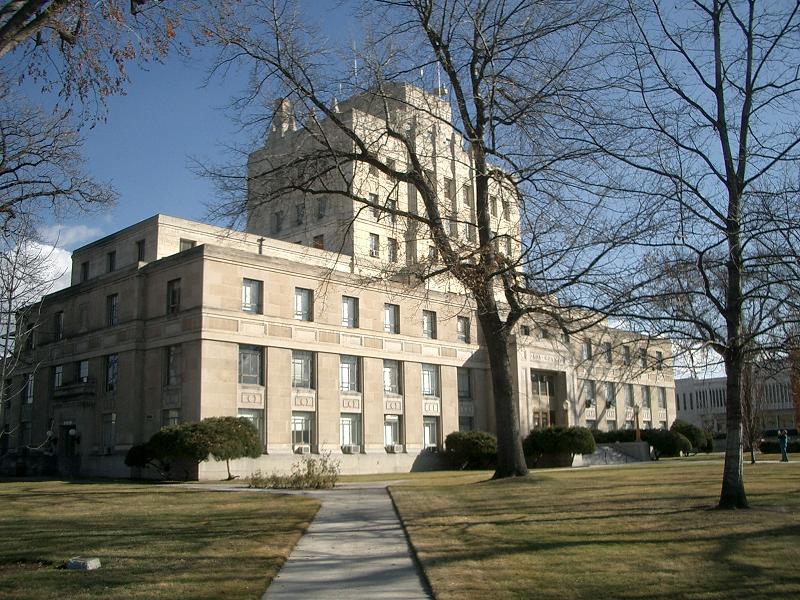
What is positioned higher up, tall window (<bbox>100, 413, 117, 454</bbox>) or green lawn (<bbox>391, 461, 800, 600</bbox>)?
tall window (<bbox>100, 413, 117, 454</bbox>)

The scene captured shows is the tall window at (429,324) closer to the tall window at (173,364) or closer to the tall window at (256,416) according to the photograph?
the tall window at (256,416)

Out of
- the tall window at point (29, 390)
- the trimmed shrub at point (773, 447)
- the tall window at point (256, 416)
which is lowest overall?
the trimmed shrub at point (773, 447)

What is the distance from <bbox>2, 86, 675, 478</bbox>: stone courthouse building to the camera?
125 ft

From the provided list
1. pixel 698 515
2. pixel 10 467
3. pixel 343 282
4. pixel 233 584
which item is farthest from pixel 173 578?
pixel 10 467

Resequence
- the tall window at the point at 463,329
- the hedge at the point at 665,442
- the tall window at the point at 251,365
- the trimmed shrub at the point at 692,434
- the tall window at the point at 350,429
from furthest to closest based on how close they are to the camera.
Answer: the trimmed shrub at the point at 692,434 → the hedge at the point at 665,442 → the tall window at the point at 463,329 → the tall window at the point at 350,429 → the tall window at the point at 251,365

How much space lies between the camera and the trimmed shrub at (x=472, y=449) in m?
44.6

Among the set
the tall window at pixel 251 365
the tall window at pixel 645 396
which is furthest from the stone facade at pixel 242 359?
the tall window at pixel 645 396

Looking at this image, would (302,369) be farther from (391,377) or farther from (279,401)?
(391,377)

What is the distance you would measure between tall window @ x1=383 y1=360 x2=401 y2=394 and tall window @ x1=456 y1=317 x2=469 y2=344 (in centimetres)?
633

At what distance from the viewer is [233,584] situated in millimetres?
8578

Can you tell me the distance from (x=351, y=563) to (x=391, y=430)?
36358 millimetres

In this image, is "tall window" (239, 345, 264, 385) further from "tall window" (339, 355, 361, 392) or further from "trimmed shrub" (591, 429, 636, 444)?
"trimmed shrub" (591, 429, 636, 444)

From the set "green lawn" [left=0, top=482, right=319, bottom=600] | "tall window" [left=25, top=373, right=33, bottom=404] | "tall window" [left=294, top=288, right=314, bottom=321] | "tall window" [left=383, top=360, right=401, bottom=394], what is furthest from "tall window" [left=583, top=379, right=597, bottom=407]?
"green lawn" [left=0, top=482, right=319, bottom=600]

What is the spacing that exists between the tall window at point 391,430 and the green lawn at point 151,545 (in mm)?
25925
